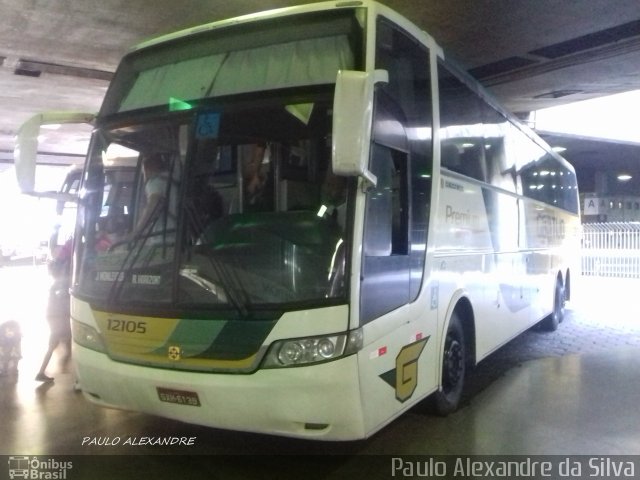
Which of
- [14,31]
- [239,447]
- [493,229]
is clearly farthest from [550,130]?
[239,447]

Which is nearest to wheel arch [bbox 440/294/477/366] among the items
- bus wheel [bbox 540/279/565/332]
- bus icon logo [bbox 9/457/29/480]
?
bus icon logo [bbox 9/457/29/480]

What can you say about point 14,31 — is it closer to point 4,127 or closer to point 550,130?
point 4,127

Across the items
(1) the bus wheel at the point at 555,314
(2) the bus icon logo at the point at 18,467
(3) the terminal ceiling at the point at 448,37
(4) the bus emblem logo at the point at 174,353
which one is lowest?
(2) the bus icon logo at the point at 18,467

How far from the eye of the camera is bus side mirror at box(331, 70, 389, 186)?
3.75 meters

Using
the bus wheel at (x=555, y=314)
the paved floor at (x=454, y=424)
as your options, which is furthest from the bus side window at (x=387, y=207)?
the bus wheel at (x=555, y=314)

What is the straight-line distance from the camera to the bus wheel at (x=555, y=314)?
38.0ft

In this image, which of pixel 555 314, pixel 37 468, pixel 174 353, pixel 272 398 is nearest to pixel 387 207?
pixel 272 398

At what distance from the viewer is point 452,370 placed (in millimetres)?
6230

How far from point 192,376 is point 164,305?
21.5 inches

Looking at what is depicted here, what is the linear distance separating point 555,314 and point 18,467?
32.1 ft

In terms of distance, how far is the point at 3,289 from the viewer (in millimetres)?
18297

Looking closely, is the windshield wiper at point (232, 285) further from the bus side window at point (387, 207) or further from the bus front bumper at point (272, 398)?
the bus side window at point (387, 207)

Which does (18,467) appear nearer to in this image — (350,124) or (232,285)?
(232,285)

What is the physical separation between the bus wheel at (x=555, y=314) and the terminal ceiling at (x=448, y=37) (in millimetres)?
4380
